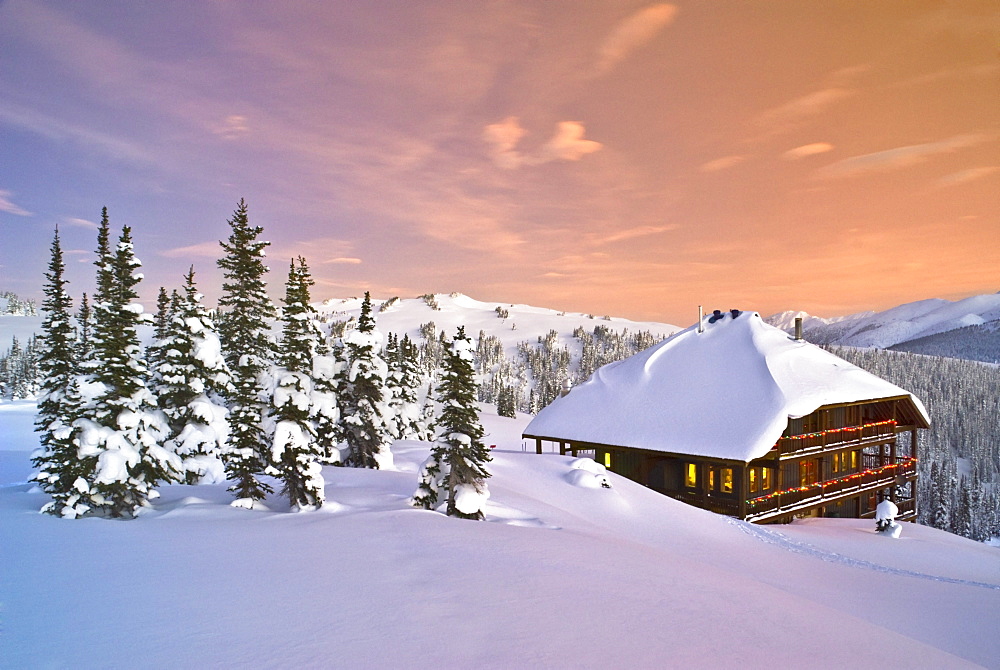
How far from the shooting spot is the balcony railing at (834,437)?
28167 mm

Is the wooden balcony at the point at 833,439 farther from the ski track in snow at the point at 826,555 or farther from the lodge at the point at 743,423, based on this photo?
the ski track in snow at the point at 826,555

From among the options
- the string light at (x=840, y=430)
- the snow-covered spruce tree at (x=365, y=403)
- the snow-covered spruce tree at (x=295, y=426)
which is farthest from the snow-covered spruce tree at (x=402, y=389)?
the string light at (x=840, y=430)

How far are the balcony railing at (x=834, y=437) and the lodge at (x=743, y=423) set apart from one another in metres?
0.09

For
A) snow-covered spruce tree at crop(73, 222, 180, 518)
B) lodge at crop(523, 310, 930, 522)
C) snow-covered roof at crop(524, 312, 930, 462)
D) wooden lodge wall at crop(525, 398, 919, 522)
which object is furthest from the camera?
wooden lodge wall at crop(525, 398, 919, 522)

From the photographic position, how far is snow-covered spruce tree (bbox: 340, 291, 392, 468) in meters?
25.8

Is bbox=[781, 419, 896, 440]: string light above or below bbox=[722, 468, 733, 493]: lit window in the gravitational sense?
above

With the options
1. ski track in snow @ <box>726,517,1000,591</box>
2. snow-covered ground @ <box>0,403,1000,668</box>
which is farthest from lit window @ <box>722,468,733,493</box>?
snow-covered ground @ <box>0,403,1000,668</box>

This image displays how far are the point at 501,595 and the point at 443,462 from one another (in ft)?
A: 27.1

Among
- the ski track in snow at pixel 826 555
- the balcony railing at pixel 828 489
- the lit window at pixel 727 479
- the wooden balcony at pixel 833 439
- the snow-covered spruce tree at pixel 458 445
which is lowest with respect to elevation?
the balcony railing at pixel 828 489

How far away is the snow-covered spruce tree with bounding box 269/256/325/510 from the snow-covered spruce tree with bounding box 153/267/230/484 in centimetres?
837

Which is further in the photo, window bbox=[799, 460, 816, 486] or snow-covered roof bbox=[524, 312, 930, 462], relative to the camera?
window bbox=[799, 460, 816, 486]

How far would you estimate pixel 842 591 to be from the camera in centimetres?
1312

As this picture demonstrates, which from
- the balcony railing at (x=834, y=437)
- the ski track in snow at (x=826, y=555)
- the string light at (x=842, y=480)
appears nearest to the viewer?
the ski track in snow at (x=826, y=555)

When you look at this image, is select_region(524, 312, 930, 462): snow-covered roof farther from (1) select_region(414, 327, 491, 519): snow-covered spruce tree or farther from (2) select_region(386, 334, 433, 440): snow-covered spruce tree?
(1) select_region(414, 327, 491, 519): snow-covered spruce tree
